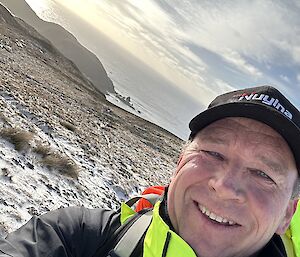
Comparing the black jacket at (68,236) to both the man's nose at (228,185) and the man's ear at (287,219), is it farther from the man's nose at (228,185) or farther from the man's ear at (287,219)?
the man's nose at (228,185)

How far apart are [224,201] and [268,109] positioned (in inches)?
24.2

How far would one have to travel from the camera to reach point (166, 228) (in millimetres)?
2137

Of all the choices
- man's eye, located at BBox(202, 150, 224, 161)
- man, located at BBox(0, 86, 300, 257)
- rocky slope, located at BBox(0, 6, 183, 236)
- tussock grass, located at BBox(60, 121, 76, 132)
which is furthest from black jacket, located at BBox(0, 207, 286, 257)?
tussock grass, located at BBox(60, 121, 76, 132)

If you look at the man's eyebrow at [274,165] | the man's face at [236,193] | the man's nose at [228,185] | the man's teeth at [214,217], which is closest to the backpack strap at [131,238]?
the man's face at [236,193]

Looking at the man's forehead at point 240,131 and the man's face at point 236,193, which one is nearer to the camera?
the man's face at point 236,193

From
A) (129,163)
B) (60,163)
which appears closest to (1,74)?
(129,163)

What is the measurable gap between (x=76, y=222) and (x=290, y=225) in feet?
4.94

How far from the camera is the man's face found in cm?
221

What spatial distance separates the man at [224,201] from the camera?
2180mm

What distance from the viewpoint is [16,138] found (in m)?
8.08

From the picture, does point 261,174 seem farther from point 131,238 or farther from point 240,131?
point 131,238

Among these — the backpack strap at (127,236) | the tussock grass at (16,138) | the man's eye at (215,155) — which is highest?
the man's eye at (215,155)

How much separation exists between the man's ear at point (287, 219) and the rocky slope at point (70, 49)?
2771 inches

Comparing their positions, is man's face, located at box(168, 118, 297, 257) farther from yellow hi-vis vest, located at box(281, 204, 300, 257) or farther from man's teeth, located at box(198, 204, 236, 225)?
yellow hi-vis vest, located at box(281, 204, 300, 257)
